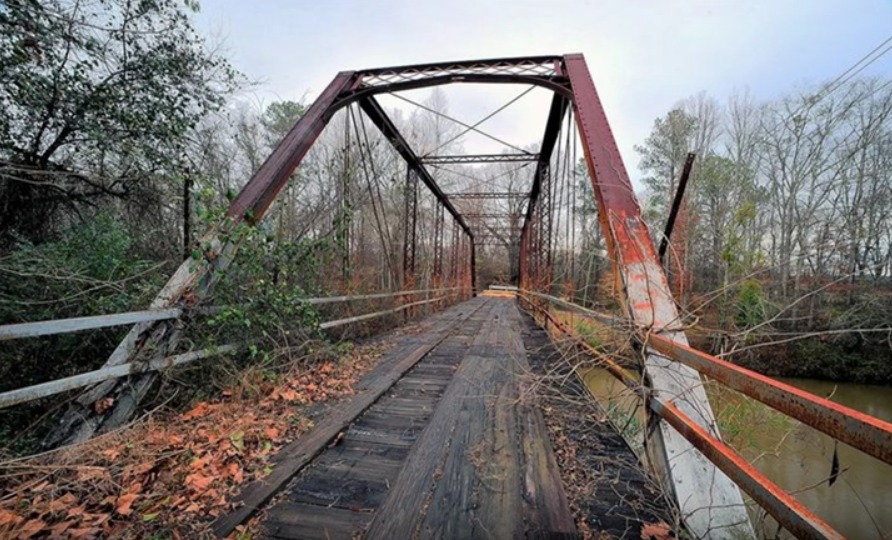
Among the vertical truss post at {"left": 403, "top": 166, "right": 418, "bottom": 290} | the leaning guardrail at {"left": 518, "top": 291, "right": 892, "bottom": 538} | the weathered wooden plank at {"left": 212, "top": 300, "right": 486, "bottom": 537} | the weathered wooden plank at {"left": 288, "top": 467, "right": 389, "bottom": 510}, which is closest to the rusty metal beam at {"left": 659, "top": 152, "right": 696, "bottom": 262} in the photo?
the leaning guardrail at {"left": 518, "top": 291, "right": 892, "bottom": 538}

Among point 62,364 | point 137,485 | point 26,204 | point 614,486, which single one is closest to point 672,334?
point 614,486

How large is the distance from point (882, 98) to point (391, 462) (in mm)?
19951

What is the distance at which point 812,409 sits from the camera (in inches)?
39.6

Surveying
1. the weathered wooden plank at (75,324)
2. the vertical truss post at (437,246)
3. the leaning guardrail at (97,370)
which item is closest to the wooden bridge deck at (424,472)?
the leaning guardrail at (97,370)

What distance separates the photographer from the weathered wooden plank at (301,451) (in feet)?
5.09

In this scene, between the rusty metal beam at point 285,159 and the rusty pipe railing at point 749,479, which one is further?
the rusty metal beam at point 285,159

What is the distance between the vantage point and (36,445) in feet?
7.22

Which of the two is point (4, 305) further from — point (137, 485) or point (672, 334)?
point (672, 334)

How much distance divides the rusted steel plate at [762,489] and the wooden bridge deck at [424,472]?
2.05ft

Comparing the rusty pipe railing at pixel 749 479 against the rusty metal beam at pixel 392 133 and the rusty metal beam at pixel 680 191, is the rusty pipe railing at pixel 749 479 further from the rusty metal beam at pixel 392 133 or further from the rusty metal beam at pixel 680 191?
the rusty metal beam at pixel 392 133

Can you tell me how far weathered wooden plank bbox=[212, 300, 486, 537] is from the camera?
5.09 feet

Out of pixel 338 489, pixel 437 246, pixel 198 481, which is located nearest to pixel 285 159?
pixel 198 481

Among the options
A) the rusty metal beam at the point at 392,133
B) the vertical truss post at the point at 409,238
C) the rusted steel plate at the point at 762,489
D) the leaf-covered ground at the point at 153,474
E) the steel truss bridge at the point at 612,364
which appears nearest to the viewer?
the rusted steel plate at the point at 762,489

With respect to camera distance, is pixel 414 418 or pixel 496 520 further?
pixel 414 418
